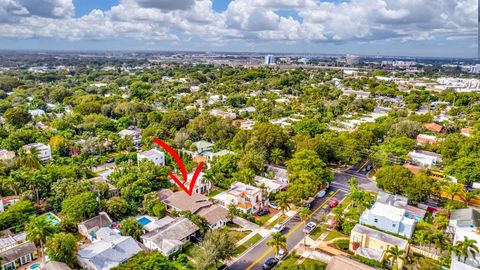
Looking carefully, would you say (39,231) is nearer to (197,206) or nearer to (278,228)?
(197,206)

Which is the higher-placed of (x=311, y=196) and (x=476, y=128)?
(x=476, y=128)

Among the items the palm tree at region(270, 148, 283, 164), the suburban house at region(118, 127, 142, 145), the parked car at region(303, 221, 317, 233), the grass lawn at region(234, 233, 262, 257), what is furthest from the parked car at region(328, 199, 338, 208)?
the suburban house at region(118, 127, 142, 145)

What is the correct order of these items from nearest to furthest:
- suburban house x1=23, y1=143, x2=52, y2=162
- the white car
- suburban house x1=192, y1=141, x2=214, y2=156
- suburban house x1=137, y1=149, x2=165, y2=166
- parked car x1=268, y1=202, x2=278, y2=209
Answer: the white car → parked car x1=268, y1=202, x2=278, y2=209 → suburban house x1=137, y1=149, x2=165, y2=166 → suburban house x1=23, y1=143, x2=52, y2=162 → suburban house x1=192, y1=141, x2=214, y2=156

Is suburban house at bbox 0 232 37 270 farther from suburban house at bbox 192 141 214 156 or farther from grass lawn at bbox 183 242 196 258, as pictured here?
suburban house at bbox 192 141 214 156

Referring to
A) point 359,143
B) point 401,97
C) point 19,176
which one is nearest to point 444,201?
point 359,143

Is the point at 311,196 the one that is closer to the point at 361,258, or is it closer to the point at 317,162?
the point at 317,162

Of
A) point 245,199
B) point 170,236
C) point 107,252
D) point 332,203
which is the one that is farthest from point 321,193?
point 107,252

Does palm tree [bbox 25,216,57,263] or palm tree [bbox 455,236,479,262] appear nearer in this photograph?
palm tree [bbox 455,236,479,262]
